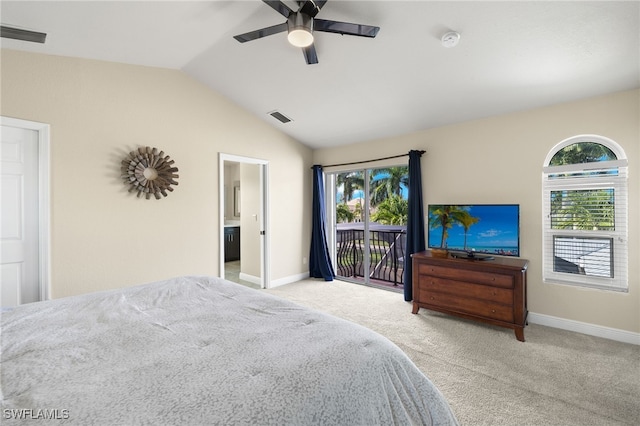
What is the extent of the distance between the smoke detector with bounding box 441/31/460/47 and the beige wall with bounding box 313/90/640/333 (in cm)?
150

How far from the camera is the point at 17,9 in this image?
7.22ft

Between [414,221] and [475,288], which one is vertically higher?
[414,221]

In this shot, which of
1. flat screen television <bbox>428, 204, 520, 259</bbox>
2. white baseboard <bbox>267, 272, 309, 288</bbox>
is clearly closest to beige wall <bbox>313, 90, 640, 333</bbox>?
flat screen television <bbox>428, 204, 520, 259</bbox>

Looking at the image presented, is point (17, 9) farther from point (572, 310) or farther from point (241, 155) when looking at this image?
point (572, 310)

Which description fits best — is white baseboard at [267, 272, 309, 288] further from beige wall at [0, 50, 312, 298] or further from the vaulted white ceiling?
the vaulted white ceiling

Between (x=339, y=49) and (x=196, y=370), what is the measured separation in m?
2.92

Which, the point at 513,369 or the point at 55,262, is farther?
the point at 55,262

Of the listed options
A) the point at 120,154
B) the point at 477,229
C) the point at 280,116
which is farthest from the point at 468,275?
the point at 120,154

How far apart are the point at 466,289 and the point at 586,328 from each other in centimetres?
122

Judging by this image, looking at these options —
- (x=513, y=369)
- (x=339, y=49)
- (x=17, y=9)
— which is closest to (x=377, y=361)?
(x=513, y=369)

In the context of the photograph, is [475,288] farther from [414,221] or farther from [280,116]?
[280,116]

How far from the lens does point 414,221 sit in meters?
4.09

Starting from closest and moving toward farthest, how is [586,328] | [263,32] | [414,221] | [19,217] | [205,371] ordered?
[205,371], [263,32], [19,217], [586,328], [414,221]

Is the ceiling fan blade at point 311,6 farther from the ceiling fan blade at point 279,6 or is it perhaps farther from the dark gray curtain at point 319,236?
the dark gray curtain at point 319,236
